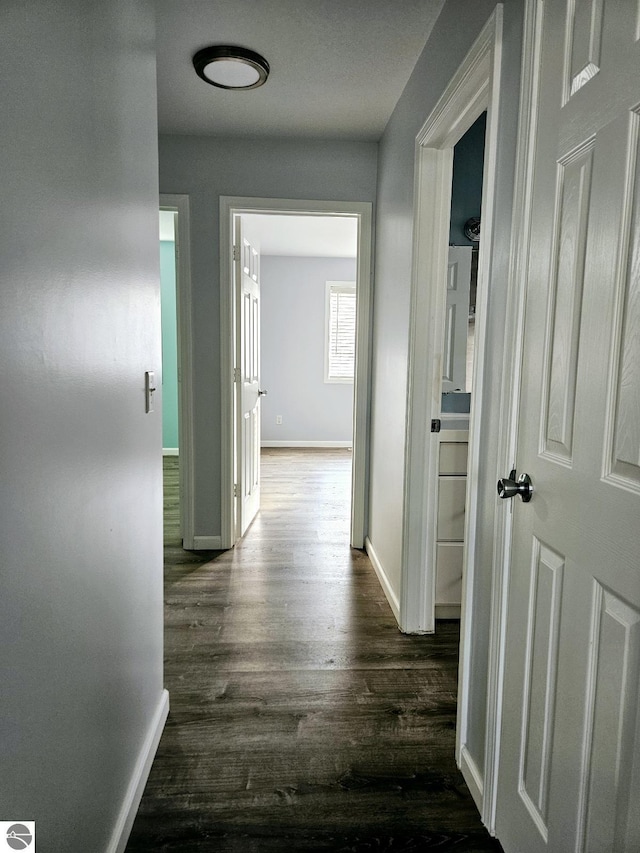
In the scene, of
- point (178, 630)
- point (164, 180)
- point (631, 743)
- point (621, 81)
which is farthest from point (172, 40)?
point (631, 743)

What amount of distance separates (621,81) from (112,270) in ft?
3.38

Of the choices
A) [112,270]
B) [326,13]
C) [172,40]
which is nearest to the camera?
[112,270]

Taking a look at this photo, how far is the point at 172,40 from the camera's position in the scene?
226 cm

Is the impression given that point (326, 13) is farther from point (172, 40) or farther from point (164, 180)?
point (164, 180)

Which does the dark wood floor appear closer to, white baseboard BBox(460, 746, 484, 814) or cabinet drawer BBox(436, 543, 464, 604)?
white baseboard BBox(460, 746, 484, 814)

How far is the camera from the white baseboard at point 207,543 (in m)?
3.47

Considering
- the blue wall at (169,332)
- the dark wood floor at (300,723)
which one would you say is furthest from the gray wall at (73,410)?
the blue wall at (169,332)

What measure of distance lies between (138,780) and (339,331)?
21.3 ft

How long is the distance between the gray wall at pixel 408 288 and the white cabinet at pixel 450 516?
18 centimetres

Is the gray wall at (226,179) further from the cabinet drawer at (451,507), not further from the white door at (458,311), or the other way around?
the cabinet drawer at (451,507)

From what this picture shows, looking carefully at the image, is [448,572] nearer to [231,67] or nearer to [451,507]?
[451,507]

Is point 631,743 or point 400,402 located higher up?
point 400,402

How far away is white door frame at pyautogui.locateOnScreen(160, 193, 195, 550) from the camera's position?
3.23 metres

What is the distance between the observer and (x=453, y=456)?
98.0 inches
